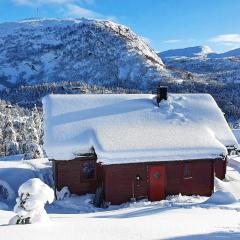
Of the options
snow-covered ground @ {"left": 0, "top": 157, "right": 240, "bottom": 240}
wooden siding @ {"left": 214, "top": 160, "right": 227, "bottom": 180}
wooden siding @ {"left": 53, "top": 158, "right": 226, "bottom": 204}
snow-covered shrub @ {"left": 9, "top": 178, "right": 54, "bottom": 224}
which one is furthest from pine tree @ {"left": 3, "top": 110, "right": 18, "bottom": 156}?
snow-covered shrub @ {"left": 9, "top": 178, "right": 54, "bottom": 224}

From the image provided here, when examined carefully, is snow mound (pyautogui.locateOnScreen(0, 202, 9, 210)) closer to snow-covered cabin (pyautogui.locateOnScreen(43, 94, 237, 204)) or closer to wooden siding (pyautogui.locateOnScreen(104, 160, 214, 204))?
snow-covered cabin (pyautogui.locateOnScreen(43, 94, 237, 204))

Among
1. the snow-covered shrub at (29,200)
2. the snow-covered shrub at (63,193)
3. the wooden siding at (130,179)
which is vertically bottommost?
the snow-covered shrub at (63,193)

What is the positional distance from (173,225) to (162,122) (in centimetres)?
1227

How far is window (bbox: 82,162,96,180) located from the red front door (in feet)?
9.87

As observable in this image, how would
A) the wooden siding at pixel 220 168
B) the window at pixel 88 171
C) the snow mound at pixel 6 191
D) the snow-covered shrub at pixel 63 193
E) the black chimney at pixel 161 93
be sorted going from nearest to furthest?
the snow-covered shrub at pixel 63 193
the snow mound at pixel 6 191
the window at pixel 88 171
the wooden siding at pixel 220 168
the black chimney at pixel 161 93

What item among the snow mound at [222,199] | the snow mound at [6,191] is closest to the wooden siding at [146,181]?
the snow mound at [222,199]

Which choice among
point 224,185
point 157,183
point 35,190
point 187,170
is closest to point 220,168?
point 224,185

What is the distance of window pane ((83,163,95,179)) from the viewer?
23.0 metres

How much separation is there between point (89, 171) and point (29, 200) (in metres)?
12.1

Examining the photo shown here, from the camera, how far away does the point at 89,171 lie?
23.2 m

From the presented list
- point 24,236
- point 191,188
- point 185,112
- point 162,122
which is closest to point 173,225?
point 24,236

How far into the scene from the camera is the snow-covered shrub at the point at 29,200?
11.2m

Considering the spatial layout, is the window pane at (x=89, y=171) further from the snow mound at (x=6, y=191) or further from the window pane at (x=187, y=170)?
the window pane at (x=187, y=170)

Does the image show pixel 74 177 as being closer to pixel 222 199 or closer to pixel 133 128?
pixel 133 128
